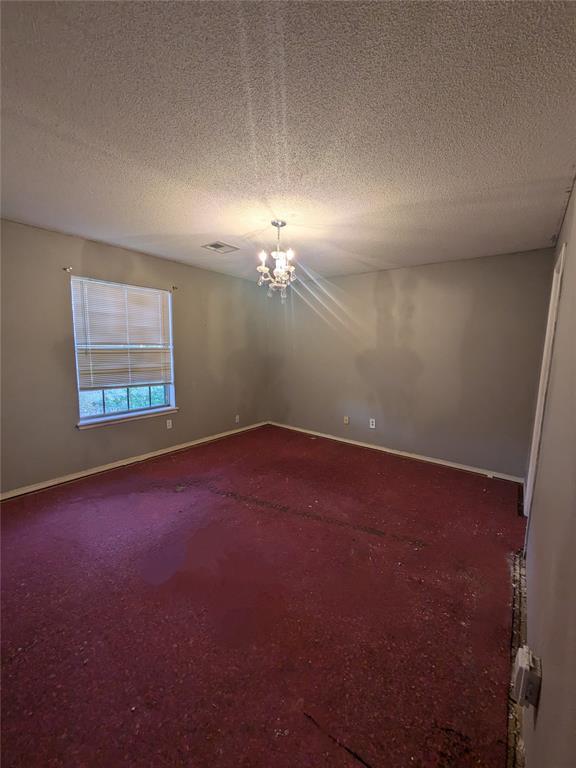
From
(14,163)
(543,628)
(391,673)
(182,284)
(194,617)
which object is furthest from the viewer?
(182,284)

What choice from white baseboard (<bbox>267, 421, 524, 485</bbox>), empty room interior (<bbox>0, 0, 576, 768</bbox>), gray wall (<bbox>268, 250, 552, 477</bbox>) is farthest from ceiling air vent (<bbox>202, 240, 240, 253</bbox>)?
white baseboard (<bbox>267, 421, 524, 485</bbox>)

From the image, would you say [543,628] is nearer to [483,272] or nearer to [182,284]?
[483,272]

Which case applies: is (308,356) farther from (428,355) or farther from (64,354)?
(64,354)

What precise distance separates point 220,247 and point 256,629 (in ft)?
10.9

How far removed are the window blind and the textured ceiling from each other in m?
0.90

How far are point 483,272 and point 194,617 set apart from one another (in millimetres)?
4052

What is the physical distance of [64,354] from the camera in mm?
3137

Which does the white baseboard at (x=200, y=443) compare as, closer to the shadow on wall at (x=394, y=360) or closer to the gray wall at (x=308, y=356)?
the gray wall at (x=308, y=356)

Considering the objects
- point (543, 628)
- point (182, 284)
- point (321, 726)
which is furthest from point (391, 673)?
point (182, 284)

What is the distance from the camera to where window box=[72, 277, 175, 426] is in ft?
10.8

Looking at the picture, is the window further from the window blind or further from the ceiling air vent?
the ceiling air vent

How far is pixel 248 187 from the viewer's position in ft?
6.75

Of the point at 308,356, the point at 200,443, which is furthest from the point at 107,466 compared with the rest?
the point at 308,356

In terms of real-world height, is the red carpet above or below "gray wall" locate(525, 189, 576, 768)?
below
